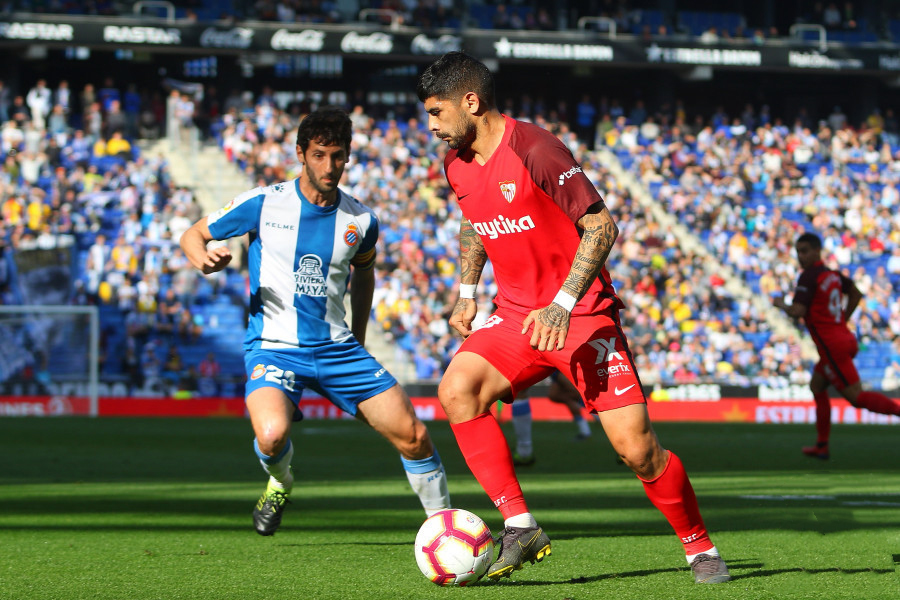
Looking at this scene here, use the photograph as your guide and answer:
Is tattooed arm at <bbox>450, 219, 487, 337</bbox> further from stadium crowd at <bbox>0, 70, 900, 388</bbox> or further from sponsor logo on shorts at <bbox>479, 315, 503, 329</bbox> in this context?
stadium crowd at <bbox>0, 70, 900, 388</bbox>

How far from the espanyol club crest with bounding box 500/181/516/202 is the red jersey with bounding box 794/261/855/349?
8.08 m

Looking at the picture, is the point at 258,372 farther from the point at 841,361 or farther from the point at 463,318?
the point at 841,361

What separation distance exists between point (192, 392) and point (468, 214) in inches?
675

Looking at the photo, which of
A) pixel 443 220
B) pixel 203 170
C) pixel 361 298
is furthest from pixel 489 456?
pixel 203 170

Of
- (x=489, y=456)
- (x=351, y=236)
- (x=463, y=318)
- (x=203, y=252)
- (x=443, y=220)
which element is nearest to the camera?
(x=489, y=456)

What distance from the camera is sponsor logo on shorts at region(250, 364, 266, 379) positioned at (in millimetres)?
6426

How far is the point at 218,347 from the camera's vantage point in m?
22.5

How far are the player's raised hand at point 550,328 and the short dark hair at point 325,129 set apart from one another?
209cm

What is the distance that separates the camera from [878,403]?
12508 millimetres

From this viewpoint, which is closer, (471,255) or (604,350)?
(604,350)

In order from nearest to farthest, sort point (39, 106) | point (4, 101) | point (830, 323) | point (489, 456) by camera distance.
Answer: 1. point (489, 456)
2. point (830, 323)
3. point (39, 106)
4. point (4, 101)

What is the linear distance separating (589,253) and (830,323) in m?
8.57

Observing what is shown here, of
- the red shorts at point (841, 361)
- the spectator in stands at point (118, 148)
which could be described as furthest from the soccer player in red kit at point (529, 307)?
the spectator in stands at point (118, 148)

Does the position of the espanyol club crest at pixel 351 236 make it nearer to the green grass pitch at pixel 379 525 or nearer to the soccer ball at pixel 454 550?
the green grass pitch at pixel 379 525
